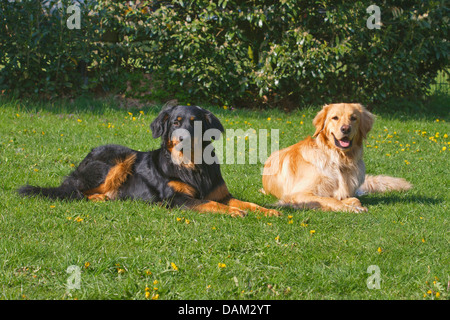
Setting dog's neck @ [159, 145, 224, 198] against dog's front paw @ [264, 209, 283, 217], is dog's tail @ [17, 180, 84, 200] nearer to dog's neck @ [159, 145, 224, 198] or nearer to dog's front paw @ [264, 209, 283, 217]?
dog's neck @ [159, 145, 224, 198]

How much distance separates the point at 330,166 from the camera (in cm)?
573

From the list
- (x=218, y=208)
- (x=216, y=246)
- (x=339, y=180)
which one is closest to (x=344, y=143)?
(x=339, y=180)

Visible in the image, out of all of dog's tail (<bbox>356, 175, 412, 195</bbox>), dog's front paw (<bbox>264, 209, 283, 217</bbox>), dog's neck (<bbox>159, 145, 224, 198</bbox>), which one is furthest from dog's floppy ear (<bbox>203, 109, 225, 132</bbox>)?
dog's tail (<bbox>356, 175, 412, 195</bbox>)

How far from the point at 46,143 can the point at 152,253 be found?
4135 millimetres

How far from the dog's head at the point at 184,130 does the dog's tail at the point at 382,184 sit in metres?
2.09

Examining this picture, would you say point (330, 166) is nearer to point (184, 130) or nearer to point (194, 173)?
point (194, 173)

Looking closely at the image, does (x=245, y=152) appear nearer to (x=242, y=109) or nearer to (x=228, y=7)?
(x=242, y=109)

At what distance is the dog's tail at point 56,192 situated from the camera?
17.1 feet

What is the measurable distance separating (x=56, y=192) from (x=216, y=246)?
2110 mm

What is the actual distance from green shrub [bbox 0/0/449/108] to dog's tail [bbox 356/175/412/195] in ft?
12.1

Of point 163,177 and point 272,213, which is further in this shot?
point 163,177

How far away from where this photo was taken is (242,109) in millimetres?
10281
